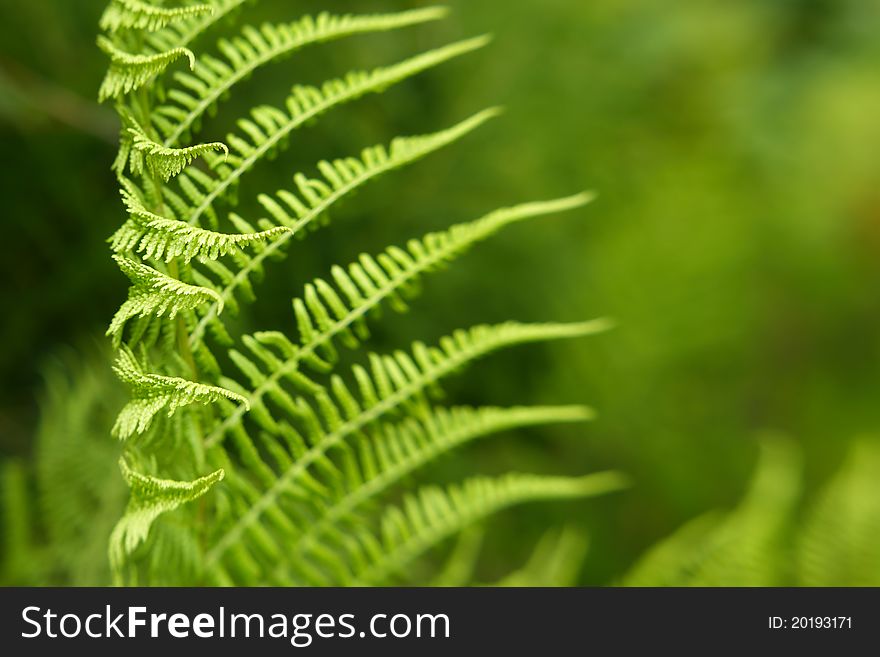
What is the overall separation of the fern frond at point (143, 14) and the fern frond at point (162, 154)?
7cm

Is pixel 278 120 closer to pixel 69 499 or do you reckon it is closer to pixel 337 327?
pixel 337 327

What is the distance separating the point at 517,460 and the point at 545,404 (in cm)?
14

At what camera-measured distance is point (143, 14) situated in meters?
0.54

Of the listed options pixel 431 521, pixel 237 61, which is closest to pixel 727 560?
pixel 431 521

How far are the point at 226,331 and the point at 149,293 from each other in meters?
0.16

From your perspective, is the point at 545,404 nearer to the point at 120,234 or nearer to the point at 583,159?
the point at 583,159

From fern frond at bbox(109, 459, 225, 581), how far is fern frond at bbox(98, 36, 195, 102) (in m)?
0.23

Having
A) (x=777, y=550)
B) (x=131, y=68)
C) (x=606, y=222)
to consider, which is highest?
(x=606, y=222)

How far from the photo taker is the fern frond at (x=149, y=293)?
479 millimetres

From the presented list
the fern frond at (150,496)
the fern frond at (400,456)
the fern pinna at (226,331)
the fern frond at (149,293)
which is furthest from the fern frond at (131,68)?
the fern frond at (400,456)

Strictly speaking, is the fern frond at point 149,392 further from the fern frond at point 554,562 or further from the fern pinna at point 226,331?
the fern frond at point 554,562

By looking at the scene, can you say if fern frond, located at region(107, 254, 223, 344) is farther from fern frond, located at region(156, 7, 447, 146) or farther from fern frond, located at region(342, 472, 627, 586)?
fern frond, located at region(342, 472, 627, 586)
